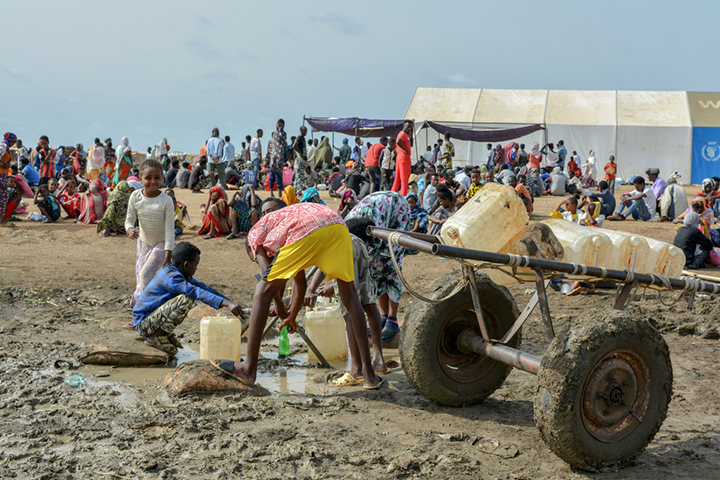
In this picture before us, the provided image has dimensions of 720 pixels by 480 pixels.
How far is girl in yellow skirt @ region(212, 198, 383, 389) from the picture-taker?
13.2 feet

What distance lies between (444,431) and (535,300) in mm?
943

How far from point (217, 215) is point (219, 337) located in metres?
6.93

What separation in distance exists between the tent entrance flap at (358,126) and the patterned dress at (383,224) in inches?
674

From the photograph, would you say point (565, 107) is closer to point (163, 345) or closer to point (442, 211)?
point (442, 211)

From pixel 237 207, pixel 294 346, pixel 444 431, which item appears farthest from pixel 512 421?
pixel 237 207

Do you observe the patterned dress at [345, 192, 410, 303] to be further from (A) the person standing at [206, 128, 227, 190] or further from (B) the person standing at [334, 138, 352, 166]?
(B) the person standing at [334, 138, 352, 166]

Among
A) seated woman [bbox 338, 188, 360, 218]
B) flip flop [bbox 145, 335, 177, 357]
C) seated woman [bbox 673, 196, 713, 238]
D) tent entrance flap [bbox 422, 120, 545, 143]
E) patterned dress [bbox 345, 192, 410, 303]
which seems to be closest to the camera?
flip flop [bbox 145, 335, 177, 357]

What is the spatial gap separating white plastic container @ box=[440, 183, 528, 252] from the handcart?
1.57 m

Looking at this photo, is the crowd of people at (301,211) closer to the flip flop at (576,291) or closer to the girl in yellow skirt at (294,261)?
the girl in yellow skirt at (294,261)

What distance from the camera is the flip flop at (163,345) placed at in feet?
16.6

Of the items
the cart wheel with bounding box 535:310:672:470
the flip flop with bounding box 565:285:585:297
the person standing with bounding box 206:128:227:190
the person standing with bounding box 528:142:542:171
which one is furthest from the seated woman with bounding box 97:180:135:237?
the person standing with bounding box 528:142:542:171

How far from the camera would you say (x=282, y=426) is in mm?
3676

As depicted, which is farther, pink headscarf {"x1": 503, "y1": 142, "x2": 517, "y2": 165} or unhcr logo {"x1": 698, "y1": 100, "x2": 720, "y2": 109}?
unhcr logo {"x1": 698, "y1": 100, "x2": 720, "y2": 109}

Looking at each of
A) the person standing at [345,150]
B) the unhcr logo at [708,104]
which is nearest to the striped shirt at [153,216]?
the person standing at [345,150]
